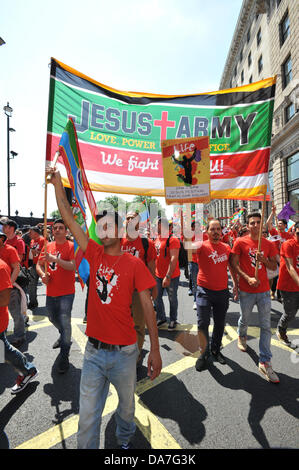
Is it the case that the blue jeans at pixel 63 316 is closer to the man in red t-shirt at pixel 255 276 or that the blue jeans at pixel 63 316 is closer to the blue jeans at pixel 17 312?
the blue jeans at pixel 17 312

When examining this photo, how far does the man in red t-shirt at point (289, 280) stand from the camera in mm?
4199

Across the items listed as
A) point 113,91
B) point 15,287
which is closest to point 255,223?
→ point 113,91

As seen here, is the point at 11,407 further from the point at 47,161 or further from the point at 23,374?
the point at 47,161

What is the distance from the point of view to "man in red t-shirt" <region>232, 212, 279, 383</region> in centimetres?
369

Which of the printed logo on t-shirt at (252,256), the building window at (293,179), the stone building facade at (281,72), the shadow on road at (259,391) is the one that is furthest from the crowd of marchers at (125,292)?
the stone building facade at (281,72)

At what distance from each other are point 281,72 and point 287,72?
0.67 m

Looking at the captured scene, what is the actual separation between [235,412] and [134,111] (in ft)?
15.8

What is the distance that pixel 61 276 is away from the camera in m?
3.88

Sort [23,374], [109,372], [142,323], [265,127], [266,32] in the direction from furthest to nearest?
1. [266,32]
2. [265,127]
3. [142,323]
4. [23,374]
5. [109,372]

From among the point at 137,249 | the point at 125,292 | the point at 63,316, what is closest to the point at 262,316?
the point at 137,249

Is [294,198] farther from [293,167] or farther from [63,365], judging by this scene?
[63,365]

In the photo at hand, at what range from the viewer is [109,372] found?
2.03 meters

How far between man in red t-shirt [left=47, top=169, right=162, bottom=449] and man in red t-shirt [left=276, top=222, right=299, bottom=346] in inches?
122

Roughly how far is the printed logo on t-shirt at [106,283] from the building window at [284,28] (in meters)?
27.0
